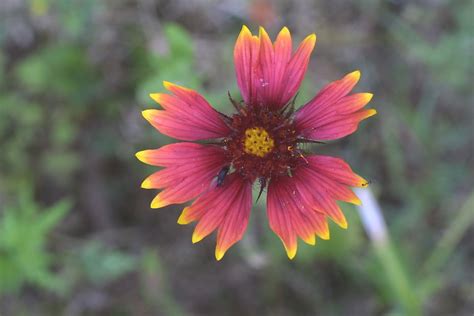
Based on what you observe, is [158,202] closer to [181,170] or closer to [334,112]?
[181,170]

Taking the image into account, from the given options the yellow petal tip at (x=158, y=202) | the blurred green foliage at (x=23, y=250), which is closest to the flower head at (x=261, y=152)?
the yellow petal tip at (x=158, y=202)

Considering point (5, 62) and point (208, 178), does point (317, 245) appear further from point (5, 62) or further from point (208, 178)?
point (5, 62)

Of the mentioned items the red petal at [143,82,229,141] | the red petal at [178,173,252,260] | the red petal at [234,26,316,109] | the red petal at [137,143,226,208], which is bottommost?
the red petal at [178,173,252,260]

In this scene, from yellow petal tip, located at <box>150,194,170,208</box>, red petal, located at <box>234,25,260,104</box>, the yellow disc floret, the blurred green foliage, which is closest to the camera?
yellow petal tip, located at <box>150,194,170,208</box>

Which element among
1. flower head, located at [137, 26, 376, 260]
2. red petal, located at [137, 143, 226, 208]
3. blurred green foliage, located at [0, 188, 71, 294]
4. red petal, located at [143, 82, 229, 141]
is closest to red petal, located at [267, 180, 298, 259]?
flower head, located at [137, 26, 376, 260]

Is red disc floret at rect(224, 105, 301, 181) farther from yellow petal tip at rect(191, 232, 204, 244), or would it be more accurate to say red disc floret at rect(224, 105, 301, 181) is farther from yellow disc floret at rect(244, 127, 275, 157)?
yellow petal tip at rect(191, 232, 204, 244)

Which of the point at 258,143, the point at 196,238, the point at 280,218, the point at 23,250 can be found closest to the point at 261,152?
the point at 258,143

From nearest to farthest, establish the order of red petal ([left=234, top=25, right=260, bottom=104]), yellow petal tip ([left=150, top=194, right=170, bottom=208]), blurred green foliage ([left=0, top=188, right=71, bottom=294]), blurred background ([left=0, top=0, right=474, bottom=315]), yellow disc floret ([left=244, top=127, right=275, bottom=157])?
yellow petal tip ([left=150, top=194, right=170, bottom=208]), red petal ([left=234, top=25, right=260, bottom=104]), yellow disc floret ([left=244, top=127, right=275, bottom=157]), blurred green foliage ([left=0, top=188, right=71, bottom=294]), blurred background ([left=0, top=0, right=474, bottom=315])
